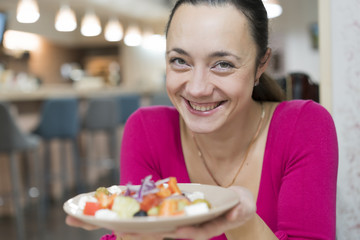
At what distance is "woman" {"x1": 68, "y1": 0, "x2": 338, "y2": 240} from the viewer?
107 cm

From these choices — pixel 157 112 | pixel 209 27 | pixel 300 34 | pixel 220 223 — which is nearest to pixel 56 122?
pixel 157 112

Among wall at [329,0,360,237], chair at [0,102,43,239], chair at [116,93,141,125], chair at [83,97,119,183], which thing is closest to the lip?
wall at [329,0,360,237]

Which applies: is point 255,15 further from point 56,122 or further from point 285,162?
point 56,122

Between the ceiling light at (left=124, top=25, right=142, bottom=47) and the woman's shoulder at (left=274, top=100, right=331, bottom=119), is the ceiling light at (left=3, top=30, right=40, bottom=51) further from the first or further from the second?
the woman's shoulder at (left=274, top=100, right=331, bottom=119)

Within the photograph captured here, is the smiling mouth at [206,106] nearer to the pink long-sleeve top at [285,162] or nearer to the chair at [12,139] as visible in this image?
the pink long-sleeve top at [285,162]

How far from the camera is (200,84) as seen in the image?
3.46 feet

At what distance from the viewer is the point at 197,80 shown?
1.06 m

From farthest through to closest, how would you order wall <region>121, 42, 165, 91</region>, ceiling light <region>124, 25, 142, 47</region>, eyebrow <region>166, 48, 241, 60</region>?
wall <region>121, 42, 165, 91</region>
ceiling light <region>124, 25, 142, 47</region>
eyebrow <region>166, 48, 241, 60</region>

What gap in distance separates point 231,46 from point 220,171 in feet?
1.46

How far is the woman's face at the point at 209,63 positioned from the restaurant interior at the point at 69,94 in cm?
25

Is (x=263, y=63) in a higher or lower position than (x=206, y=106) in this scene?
higher

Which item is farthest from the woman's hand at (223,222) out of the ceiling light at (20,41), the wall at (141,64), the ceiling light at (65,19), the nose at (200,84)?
the wall at (141,64)

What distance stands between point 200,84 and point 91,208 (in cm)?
44

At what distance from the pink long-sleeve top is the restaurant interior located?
30 centimetres
